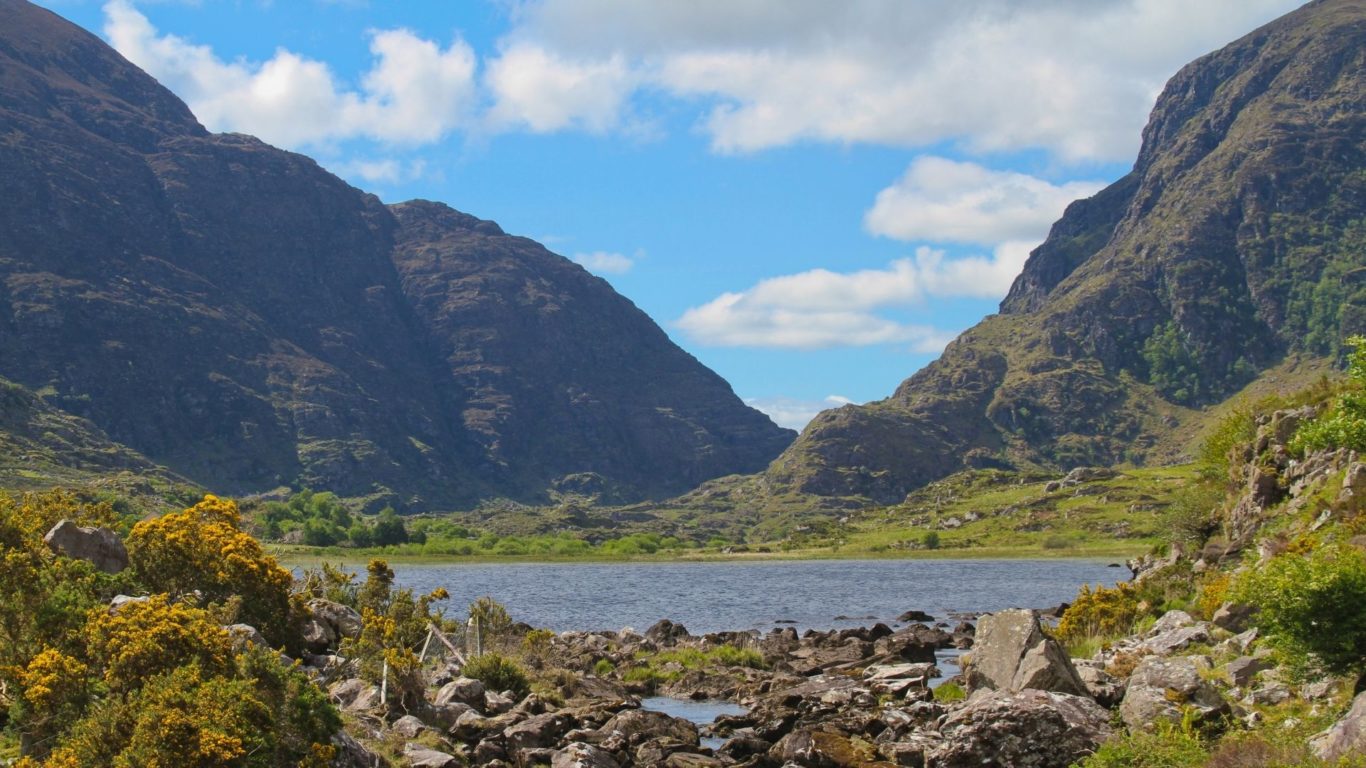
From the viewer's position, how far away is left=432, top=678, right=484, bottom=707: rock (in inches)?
1692

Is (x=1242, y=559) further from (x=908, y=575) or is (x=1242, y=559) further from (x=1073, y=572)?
(x=908, y=575)

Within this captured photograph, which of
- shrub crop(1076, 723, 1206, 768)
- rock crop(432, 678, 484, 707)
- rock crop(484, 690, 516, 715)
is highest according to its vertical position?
shrub crop(1076, 723, 1206, 768)

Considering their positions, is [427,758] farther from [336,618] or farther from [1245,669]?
[1245,669]

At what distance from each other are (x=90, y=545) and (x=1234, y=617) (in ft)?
139

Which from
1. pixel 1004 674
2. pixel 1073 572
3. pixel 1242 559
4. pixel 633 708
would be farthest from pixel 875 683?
pixel 1073 572

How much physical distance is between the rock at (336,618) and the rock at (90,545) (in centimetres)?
786

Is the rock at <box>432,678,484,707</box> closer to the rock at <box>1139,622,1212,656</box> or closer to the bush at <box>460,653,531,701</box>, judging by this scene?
the bush at <box>460,653,531,701</box>

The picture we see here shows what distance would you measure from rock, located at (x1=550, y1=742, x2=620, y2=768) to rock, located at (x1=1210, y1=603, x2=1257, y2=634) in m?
21.2

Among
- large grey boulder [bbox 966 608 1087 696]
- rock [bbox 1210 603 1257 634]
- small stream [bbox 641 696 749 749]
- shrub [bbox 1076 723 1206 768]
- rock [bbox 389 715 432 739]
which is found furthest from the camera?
small stream [bbox 641 696 749 749]

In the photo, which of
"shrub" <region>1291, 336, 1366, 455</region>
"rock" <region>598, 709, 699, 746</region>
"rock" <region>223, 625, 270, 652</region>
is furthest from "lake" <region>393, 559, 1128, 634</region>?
"shrub" <region>1291, 336, 1366, 455</region>

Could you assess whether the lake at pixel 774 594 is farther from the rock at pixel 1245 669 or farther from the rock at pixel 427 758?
the rock at pixel 1245 669

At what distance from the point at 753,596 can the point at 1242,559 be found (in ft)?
302

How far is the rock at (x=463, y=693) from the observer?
141 feet

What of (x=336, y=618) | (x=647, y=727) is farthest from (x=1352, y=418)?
(x=336, y=618)
